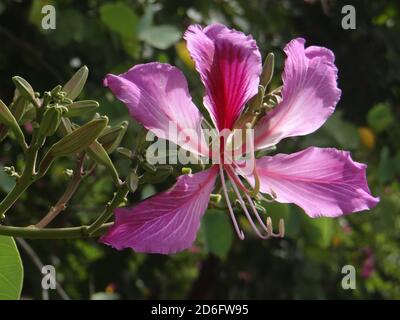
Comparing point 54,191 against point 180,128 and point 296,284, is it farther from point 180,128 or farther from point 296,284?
point 180,128

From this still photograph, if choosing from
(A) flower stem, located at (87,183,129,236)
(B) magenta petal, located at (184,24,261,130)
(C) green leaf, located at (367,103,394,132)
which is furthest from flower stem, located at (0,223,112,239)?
(C) green leaf, located at (367,103,394,132)

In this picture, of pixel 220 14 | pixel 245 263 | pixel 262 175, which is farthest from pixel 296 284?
pixel 262 175

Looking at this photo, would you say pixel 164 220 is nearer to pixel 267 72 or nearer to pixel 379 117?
pixel 267 72

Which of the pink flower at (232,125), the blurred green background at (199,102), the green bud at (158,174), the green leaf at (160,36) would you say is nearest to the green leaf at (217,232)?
the blurred green background at (199,102)

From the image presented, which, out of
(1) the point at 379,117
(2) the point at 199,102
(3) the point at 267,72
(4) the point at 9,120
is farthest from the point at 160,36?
(4) the point at 9,120
